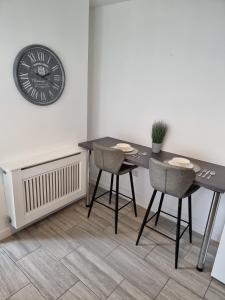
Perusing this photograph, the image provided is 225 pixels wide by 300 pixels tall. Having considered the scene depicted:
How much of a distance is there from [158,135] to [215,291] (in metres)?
1.52

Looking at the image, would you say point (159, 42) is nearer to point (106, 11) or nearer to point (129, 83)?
point (129, 83)

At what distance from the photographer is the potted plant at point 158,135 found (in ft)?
7.73

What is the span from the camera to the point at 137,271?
195cm

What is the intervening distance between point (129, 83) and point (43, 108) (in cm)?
110

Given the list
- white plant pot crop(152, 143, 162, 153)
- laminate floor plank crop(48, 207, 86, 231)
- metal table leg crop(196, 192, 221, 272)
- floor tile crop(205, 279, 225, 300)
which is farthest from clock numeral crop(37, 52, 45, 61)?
floor tile crop(205, 279, 225, 300)

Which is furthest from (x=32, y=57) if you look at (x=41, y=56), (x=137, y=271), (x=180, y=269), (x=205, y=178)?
(x=180, y=269)

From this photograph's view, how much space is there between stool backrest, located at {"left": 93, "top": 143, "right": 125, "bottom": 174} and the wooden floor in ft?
2.56

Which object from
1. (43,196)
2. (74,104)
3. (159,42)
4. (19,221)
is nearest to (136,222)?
(43,196)

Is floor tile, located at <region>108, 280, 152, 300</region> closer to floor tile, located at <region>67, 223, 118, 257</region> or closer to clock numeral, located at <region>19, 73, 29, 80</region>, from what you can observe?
floor tile, located at <region>67, 223, 118, 257</region>

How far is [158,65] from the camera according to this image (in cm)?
238

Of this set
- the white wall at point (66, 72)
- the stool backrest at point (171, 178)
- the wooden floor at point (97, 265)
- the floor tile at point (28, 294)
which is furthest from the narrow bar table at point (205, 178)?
the floor tile at point (28, 294)

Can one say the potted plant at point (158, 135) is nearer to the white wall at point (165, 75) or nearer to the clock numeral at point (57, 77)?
the white wall at point (165, 75)

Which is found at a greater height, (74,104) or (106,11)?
(106,11)

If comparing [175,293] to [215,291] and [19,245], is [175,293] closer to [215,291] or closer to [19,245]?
[215,291]
